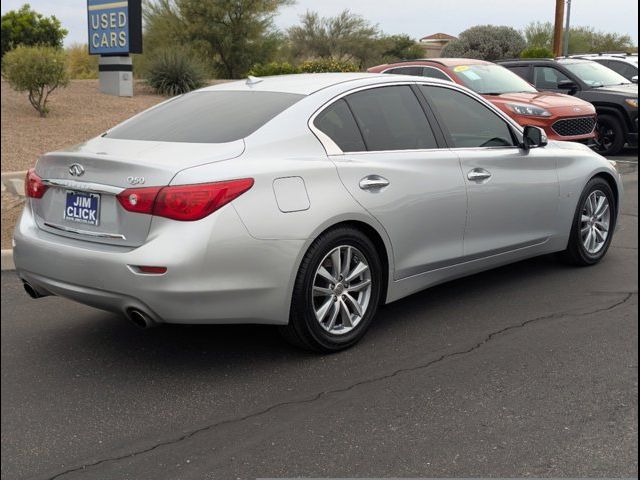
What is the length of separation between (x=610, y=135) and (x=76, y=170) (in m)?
2.96

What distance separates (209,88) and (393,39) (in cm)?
127

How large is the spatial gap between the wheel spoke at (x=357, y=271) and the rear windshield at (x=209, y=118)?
3.06ft

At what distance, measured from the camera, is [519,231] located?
5.46 metres

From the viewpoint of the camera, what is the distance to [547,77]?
500 centimetres

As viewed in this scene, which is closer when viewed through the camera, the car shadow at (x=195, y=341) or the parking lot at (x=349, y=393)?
the parking lot at (x=349, y=393)

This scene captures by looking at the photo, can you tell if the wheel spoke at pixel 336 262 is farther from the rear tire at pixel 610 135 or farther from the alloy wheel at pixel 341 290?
the rear tire at pixel 610 135

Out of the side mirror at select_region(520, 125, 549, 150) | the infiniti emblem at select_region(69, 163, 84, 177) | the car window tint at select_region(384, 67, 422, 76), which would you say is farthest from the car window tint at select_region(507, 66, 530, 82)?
the infiniti emblem at select_region(69, 163, 84, 177)

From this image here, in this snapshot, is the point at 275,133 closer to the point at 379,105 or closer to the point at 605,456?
the point at 379,105

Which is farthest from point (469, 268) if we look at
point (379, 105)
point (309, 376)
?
point (309, 376)

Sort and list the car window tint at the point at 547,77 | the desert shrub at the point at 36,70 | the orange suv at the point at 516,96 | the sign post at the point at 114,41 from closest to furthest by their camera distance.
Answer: the orange suv at the point at 516,96
the car window tint at the point at 547,77
the desert shrub at the point at 36,70
the sign post at the point at 114,41

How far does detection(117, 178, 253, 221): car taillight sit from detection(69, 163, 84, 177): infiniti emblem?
441mm

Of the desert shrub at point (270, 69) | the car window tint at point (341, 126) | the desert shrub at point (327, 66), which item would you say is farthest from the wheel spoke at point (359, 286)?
the desert shrub at point (270, 69)

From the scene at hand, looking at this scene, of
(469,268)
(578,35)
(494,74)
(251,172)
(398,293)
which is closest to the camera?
(578,35)

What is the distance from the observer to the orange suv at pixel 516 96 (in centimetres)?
482
